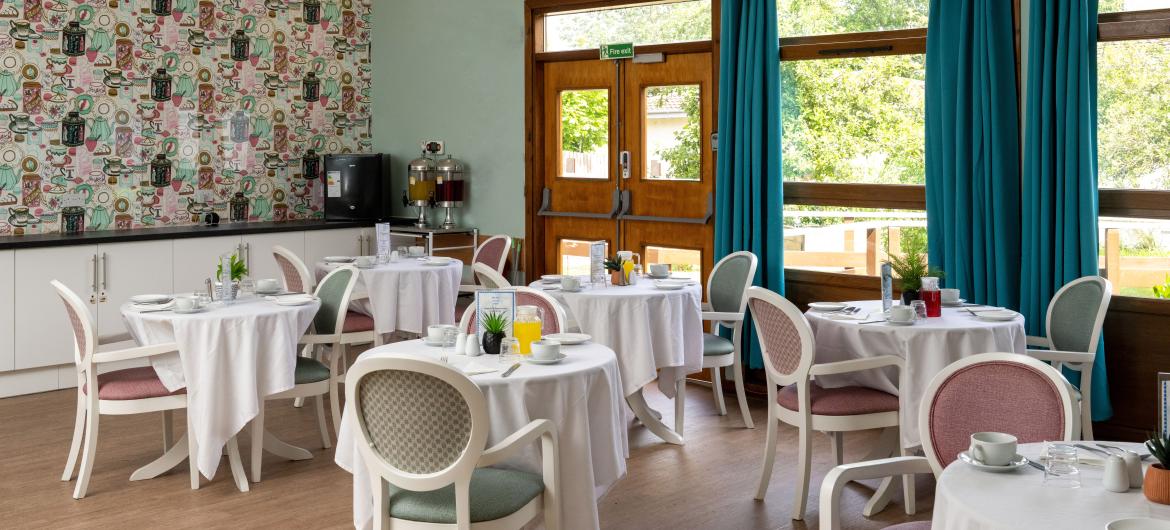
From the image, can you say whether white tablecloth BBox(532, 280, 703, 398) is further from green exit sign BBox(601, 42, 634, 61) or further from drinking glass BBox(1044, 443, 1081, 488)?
drinking glass BBox(1044, 443, 1081, 488)

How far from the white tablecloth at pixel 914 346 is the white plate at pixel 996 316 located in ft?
0.13

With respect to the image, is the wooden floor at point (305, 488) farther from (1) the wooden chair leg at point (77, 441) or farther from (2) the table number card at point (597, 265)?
(2) the table number card at point (597, 265)

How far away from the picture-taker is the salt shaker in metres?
2.40

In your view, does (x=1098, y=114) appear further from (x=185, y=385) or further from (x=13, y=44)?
(x=13, y=44)

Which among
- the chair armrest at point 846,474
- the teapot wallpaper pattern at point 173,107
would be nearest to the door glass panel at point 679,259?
the teapot wallpaper pattern at point 173,107

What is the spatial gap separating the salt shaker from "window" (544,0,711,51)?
490 centimetres

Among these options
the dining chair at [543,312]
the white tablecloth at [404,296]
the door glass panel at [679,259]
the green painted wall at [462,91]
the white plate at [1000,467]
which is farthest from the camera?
the green painted wall at [462,91]

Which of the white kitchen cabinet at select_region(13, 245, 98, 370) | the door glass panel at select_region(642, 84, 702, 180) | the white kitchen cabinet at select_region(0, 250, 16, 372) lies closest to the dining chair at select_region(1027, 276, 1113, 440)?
the door glass panel at select_region(642, 84, 702, 180)

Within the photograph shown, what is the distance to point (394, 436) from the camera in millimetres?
3107

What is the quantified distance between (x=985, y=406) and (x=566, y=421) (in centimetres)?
122

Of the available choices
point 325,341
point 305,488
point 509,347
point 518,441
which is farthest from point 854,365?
point 325,341

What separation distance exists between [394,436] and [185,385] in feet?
6.70

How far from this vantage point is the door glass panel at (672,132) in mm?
7109

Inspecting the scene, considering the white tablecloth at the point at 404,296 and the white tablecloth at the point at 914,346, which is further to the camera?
the white tablecloth at the point at 404,296
